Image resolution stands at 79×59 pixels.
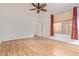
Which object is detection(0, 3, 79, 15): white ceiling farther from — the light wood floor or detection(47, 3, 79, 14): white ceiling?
the light wood floor

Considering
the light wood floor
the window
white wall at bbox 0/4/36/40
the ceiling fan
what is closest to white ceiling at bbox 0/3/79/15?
white wall at bbox 0/4/36/40

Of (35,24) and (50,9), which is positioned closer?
(50,9)

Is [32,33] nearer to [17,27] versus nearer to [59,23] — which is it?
[17,27]

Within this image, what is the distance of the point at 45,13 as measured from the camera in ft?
28.0

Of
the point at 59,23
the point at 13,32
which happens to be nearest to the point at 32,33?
the point at 13,32

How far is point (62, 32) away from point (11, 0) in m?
5.27

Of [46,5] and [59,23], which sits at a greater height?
[46,5]

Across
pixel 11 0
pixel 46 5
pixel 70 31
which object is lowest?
pixel 70 31

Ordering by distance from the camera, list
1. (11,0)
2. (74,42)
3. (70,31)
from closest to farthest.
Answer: (11,0) < (74,42) < (70,31)

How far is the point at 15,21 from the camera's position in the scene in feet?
28.7

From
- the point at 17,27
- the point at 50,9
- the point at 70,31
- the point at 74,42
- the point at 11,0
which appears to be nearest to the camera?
the point at 11,0

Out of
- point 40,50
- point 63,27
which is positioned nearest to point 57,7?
point 63,27

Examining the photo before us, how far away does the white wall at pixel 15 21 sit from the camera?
26.3 feet

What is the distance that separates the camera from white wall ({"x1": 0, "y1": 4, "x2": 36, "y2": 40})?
8.02m
